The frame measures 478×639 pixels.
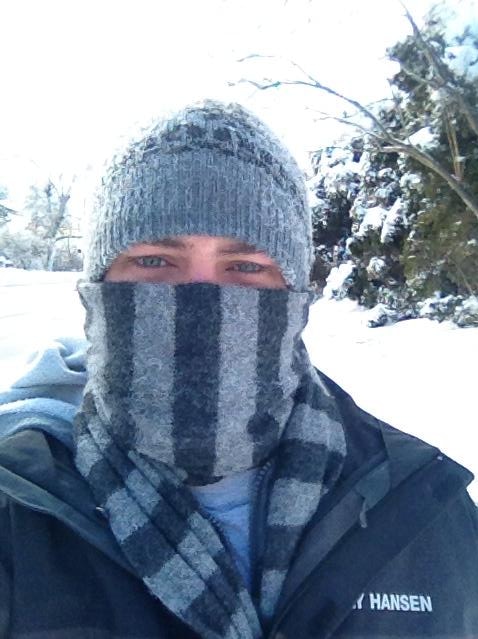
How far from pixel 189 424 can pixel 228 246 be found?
1.07ft

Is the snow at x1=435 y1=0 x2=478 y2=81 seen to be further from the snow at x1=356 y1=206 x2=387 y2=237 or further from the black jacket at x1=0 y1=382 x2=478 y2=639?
the black jacket at x1=0 y1=382 x2=478 y2=639

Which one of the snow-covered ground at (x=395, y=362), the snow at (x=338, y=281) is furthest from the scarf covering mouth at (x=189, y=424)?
the snow at (x=338, y=281)

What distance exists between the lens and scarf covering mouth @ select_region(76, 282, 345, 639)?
43.2 inches

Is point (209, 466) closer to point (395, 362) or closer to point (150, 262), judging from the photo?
point (150, 262)

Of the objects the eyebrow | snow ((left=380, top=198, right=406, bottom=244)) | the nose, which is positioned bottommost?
the nose

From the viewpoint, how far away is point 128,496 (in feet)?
3.71

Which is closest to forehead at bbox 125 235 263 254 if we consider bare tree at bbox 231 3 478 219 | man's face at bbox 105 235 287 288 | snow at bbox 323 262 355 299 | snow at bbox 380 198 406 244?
man's face at bbox 105 235 287 288

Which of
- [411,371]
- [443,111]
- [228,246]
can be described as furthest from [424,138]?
[228,246]

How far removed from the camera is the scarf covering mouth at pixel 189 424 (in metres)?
1.10

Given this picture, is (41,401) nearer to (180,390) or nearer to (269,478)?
(180,390)

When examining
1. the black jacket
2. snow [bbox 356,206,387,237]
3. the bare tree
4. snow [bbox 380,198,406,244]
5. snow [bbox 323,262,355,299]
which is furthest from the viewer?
snow [bbox 323,262,355,299]

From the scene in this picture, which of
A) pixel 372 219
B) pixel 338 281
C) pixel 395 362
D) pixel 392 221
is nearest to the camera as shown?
pixel 395 362

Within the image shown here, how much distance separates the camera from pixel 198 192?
119 cm

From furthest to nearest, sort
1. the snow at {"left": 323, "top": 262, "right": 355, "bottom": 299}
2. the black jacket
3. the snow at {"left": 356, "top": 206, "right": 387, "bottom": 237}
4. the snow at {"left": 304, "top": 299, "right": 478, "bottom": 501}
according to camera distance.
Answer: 1. the snow at {"left": 323, "top": 262, "right": 355, "bottom": 299}
2. the snow at {"left": 356, "top": 206, "right": 387, "bottom": 237}
3. the snow at {"left": 304, "top": 299, "right": 478, "bottom": 501}
4. the black jacket
